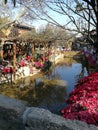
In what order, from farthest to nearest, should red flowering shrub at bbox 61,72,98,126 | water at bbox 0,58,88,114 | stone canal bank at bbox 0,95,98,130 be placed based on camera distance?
water at bbox 0,58,88,114
red flowering shrub at bbox 61,72,98,126
stone canal bank at bbox 0,95,98,130

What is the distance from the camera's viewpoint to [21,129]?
11.2 ft

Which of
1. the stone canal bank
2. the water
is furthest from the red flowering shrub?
the water

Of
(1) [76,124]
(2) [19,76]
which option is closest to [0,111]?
(1) [76,124]

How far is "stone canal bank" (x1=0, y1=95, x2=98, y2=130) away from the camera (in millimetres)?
3162

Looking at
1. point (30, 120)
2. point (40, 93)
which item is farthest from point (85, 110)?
point (40, 93)

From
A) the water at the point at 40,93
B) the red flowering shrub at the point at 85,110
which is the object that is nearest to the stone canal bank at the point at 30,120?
the red flowering shrub at the point at 85,110

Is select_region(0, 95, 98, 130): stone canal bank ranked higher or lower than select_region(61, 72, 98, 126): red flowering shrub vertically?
higher

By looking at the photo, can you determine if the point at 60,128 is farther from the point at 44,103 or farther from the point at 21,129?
the point at 44,103

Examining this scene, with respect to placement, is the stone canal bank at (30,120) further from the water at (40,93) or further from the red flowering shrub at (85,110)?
the water at (40,93)

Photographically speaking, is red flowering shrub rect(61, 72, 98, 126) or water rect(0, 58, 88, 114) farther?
water rect(0, 58, 88, 114)

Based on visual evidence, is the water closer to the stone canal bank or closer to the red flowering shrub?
the red flowering shrub

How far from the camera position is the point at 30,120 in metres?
3.31

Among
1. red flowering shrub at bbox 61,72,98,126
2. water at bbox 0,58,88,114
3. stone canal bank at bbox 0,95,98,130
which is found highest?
stone canal bank at bbox 0,95,98,130

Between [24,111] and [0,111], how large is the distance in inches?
15.0
